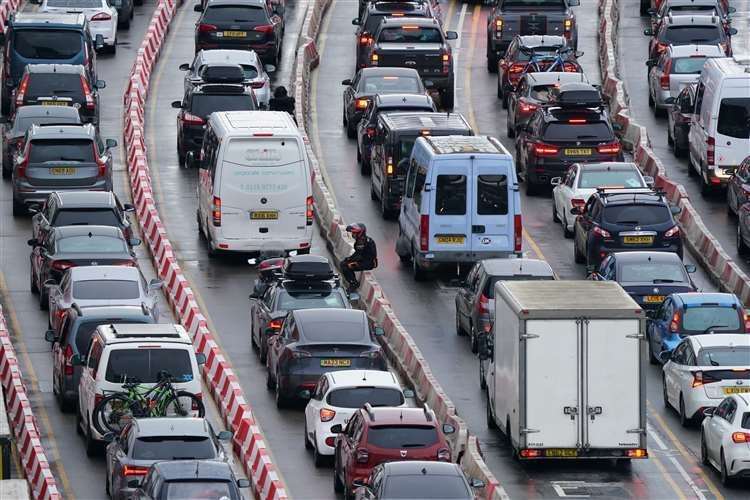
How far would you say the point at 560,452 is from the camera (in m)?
38.2

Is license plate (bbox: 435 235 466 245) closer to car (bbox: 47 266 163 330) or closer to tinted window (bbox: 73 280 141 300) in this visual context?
car (bbox: 47 266 163 330)

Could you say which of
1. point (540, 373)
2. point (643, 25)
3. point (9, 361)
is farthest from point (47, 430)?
point (643, 25)

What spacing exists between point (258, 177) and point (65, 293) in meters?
7.60

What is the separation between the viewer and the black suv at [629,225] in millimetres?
50062

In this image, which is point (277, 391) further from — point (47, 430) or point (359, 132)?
point (359, 132)

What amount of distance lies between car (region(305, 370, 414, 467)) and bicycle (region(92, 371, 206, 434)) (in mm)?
1695

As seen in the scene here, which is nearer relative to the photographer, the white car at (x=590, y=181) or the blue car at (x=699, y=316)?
the blue car at (x=699, y=316)

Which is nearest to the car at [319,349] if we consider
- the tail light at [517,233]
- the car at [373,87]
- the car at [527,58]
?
the tail light at [517,233]

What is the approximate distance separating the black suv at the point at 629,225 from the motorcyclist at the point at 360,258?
13.1 ft

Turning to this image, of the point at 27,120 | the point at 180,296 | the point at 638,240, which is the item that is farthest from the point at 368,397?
the point at 27,120

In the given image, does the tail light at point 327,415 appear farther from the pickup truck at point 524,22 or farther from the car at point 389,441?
the pickup truck at point 524,22

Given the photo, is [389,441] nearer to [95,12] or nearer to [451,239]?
[451,239]

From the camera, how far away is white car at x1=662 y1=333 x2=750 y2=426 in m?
40.4

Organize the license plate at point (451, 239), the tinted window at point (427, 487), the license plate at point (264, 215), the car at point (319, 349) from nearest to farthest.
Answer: the tinted window at point (427, 487), the car at point (319, 349), the license plate at point (451, 239), the license plate at point (264, 215)
